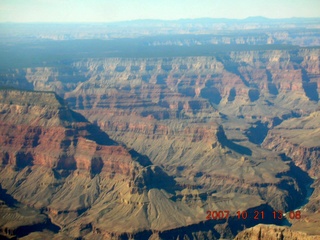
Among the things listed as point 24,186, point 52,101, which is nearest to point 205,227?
point 24,186

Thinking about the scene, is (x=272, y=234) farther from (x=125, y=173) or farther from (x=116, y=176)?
(x=116, y=176)
